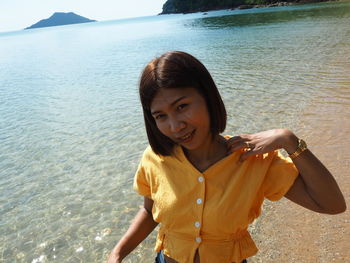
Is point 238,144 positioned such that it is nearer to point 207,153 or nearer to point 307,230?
point 207,153

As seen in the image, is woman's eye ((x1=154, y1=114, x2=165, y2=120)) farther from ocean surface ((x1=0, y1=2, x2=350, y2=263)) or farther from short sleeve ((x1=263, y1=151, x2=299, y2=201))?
short sleeve ((x1=263, y1=151, x2=299, y2=201))

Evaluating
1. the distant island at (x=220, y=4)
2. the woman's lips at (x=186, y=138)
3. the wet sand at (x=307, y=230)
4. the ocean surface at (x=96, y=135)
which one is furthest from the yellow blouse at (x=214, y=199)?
the distant island at (x=220, y=4)

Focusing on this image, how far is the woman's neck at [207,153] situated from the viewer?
6.42 feet

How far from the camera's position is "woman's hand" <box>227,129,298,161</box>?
66.9 inches

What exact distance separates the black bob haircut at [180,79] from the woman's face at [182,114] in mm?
35

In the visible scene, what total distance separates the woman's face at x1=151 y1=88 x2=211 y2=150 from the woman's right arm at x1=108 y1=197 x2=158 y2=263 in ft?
1.99

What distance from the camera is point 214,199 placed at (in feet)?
5.89

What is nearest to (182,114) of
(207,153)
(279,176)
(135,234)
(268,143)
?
(207,153)

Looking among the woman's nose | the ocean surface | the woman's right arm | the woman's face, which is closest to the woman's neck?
the woman's face

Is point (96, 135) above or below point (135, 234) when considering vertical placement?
below

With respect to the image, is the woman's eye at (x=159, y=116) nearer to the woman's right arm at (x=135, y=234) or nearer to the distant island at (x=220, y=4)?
the woman's right arm at (x=135, y=234)

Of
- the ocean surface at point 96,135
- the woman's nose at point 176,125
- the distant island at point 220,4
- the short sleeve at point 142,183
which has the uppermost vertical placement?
the woman's nose at point 176,125

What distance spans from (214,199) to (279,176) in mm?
376

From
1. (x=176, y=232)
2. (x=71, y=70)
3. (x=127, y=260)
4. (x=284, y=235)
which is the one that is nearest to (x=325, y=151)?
(x=284, y=235)
